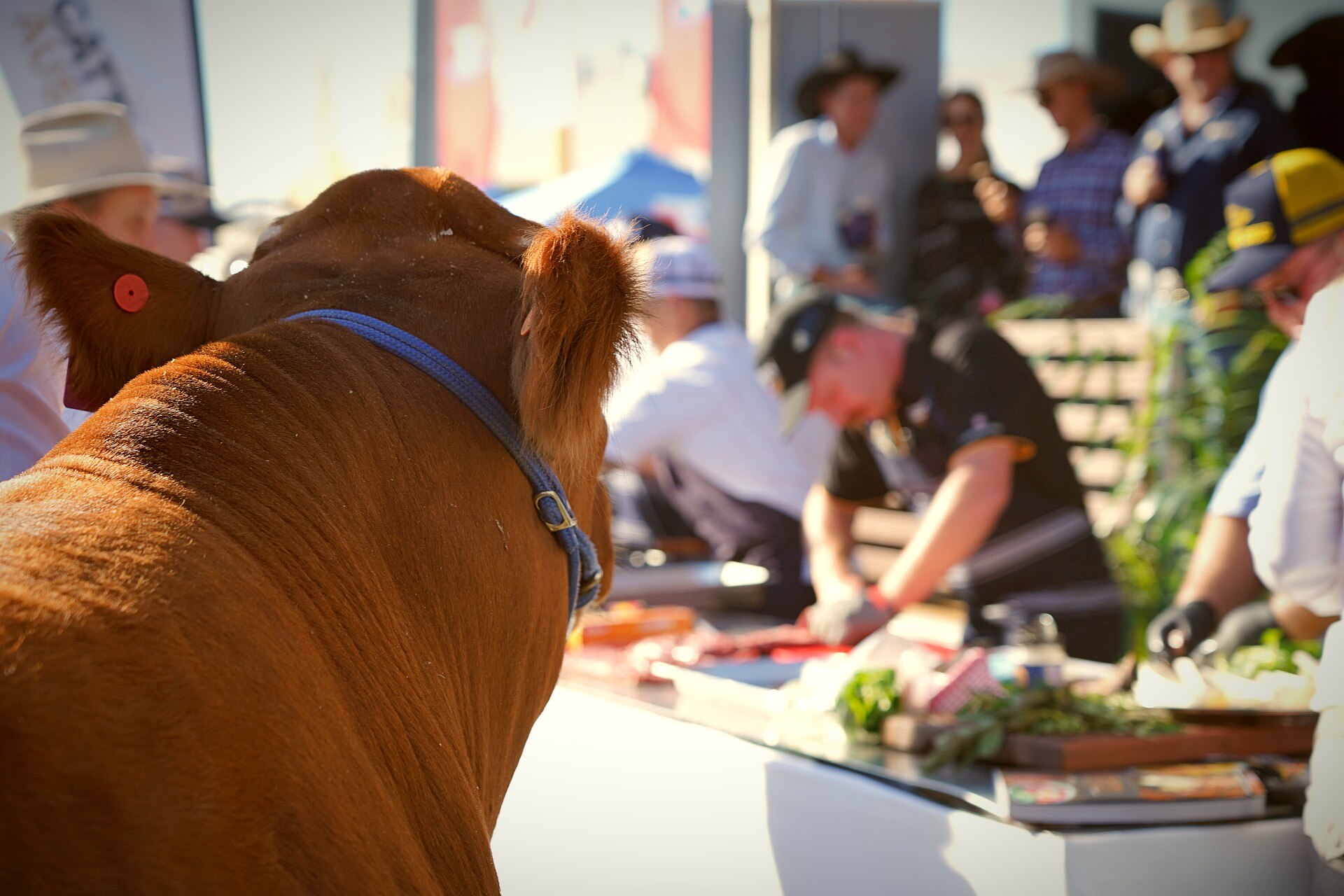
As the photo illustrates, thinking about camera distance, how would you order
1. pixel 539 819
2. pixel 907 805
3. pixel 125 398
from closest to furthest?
pixel 125 398 < pixel 907 805 < pixel 539 819

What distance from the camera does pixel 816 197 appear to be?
670 cm

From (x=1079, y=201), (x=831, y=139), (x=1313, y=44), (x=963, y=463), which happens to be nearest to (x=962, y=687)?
(x=963, y=463)

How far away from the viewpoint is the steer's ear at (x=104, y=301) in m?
1.32

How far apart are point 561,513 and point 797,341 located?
9.87ft

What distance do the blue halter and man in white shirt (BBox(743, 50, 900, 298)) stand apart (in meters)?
5.44

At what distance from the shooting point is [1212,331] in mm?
4891

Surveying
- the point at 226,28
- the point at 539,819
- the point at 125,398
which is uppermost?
the point at 226,28

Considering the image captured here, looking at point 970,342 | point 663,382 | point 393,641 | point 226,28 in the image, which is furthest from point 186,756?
point 226,28

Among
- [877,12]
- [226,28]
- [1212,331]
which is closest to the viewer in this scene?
[1212,331]

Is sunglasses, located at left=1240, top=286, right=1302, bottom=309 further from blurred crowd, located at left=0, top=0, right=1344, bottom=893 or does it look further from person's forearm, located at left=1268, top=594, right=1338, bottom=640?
person's forearm, located at left=1268, top=594, right=1338, bottom=640

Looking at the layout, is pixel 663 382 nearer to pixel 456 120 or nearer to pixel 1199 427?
pixel 1199 427

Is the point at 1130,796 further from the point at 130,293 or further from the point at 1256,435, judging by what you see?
the point at 130,293

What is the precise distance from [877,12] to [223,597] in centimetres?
679

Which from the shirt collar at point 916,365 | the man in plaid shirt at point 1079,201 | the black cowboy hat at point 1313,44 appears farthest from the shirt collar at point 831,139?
the shirt collar at point 916,365
